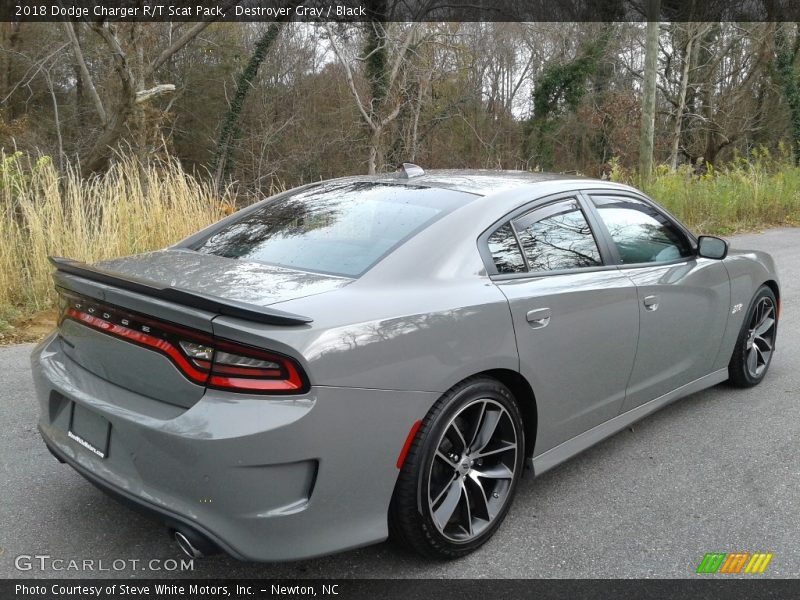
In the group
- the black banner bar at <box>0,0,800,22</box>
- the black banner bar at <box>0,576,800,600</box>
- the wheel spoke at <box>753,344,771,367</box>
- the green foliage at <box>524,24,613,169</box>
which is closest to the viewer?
the black banner bar at <box>0,576,800,600</box>

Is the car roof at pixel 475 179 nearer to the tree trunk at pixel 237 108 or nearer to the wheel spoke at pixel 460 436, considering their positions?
the wheel spoke at pixel 460 436

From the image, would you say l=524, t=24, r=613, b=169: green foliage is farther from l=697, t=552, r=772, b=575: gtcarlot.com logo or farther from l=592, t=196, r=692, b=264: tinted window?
l=697, t=552, r=772, b=575: gtcarlot.com logo

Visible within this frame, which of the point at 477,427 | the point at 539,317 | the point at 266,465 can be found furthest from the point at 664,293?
the point at 266,465

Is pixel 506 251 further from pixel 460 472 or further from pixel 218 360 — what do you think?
pixel 218 360

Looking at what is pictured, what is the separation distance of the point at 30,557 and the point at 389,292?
1.70m

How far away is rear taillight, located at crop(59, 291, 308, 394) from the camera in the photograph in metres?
2.10

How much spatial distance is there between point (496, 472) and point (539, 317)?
66 centimetres

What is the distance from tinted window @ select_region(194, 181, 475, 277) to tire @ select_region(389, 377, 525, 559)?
665 millimetres

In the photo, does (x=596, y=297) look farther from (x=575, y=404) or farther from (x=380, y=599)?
(x=380, y=599)

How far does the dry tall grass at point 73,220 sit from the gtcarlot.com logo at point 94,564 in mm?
3746

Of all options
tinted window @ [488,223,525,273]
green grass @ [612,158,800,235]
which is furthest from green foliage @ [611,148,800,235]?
tinted window @ [488,223,525,273]

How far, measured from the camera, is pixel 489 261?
2.83 meters

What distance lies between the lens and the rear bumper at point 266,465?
206 cm

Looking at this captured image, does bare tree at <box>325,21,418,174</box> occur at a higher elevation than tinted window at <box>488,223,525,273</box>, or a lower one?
higher
